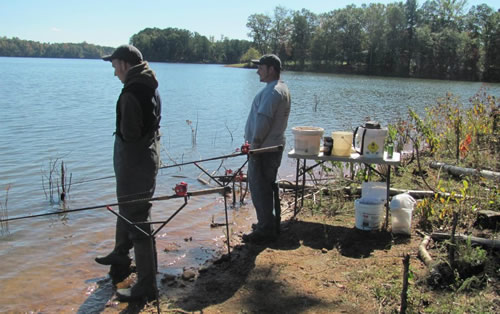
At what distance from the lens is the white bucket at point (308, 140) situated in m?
5.04

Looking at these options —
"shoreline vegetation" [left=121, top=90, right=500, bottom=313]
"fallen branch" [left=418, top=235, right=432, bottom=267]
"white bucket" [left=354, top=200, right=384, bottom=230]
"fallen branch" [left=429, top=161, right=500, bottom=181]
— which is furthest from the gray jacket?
"fallen branch" [left=429, top=161, right=500, bottom=181]

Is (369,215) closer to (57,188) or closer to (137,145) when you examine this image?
(137,145)

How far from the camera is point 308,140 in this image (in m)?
5.05

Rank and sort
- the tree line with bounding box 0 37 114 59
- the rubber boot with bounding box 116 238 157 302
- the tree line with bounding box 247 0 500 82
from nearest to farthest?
the rubber boot with bounding box 116 238 157 302 < the tree line with bounding box 247 0 500 82 < the tree line with bounding box 0 37 114 59

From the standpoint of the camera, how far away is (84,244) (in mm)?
5570

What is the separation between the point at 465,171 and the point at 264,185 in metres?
3.33

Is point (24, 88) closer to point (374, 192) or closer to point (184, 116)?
point (184, 116)

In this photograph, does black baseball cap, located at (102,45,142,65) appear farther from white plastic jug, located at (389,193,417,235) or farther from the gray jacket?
white plastic jug, located at (389,193,417,235)

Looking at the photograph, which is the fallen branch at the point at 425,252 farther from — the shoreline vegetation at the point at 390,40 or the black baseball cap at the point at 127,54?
the shoreline vegetation at the point at 390,40

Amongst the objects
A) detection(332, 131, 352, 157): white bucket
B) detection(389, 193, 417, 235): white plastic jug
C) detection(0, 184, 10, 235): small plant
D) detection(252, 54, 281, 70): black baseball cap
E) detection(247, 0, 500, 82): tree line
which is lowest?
detection(0, 184, 10, 235): small plant

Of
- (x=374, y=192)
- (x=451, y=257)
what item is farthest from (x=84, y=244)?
(x=451, y=257)

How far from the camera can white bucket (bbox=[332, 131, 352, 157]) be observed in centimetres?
498

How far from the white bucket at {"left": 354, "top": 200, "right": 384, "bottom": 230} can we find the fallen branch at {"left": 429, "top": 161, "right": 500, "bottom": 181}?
1.94 meters

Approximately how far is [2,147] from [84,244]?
6.63 metres
